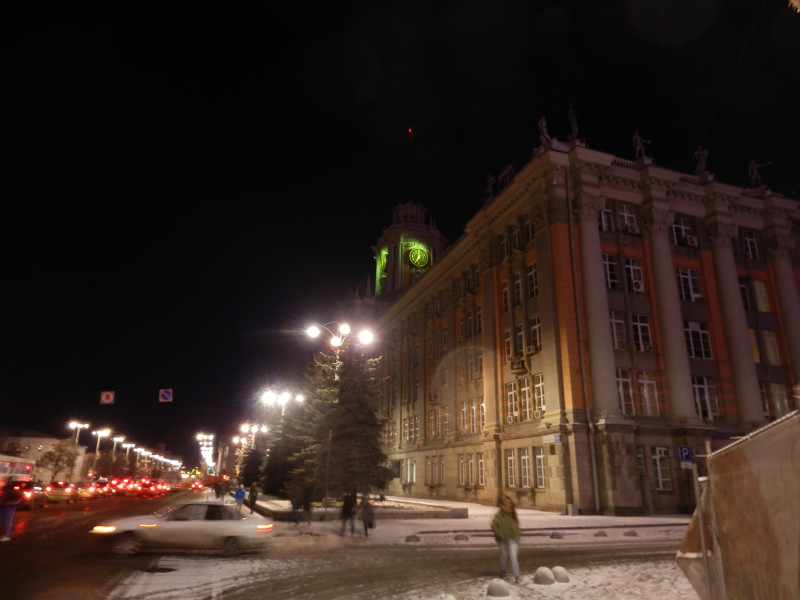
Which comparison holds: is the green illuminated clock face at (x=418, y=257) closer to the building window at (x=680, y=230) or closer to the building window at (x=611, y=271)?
the building window at (x=680, y=230)

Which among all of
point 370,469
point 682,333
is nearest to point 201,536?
point 370,469

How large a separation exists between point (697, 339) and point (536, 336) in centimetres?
993

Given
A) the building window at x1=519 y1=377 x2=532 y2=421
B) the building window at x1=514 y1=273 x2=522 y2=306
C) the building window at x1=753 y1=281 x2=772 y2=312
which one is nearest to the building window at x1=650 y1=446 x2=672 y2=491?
the building window at x1=519 y1=377 x2=532 y2=421

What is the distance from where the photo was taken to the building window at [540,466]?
2988 centimetres

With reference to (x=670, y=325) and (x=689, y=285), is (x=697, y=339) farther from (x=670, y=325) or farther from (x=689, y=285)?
(x=689, y=285)

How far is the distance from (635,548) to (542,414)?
606 inches

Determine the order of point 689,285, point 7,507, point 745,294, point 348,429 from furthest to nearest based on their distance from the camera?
point 745,294 < point 689,285 < point 348,429 < point 7,507

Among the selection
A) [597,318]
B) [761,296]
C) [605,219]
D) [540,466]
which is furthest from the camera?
[761,296]

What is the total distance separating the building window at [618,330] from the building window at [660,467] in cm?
585

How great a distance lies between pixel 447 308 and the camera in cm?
4762

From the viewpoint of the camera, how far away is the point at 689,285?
112 ft

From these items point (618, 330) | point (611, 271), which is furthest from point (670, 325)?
point (611, 271)

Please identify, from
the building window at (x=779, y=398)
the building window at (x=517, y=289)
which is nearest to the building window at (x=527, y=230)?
the building window at (x=517, y=289)

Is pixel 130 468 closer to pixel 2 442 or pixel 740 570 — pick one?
pixel 2 442
